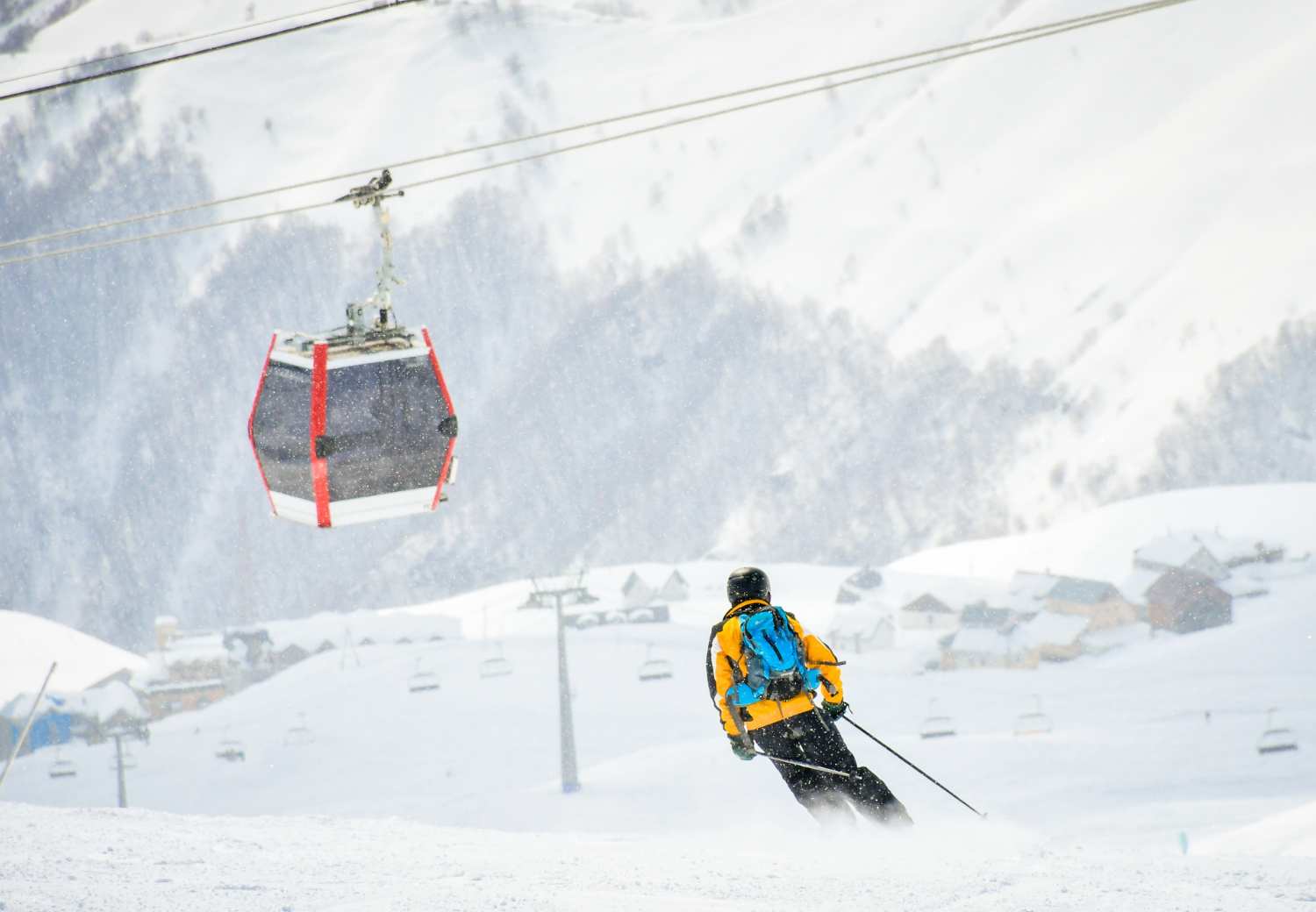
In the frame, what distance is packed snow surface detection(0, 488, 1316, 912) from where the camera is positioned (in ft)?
28.1

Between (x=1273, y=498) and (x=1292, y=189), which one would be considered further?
(x=1292, y=189)

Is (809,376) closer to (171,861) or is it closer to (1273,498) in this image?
(1273,498)

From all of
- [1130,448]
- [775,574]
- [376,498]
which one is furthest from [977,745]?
[1130,448]

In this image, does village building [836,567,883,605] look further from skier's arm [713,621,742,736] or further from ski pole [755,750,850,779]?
skier's arm [713,621,742,736]

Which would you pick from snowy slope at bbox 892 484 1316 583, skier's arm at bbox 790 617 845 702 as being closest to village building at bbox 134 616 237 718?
snowy slope at bbox 892 484 1316 583

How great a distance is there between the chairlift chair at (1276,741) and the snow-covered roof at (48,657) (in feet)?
304

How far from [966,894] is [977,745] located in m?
54.2

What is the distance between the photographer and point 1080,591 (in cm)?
8619

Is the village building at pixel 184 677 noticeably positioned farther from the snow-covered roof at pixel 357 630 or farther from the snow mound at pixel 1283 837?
the snow mound at pixel 1283 837

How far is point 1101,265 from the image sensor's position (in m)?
191

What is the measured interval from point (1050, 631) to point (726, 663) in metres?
79.9

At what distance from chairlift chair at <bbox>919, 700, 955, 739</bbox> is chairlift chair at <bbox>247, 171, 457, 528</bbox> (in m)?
54.3

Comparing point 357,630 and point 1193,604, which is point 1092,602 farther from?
point 357,630

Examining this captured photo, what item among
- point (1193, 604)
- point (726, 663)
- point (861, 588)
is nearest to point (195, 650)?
point (861, 588)
